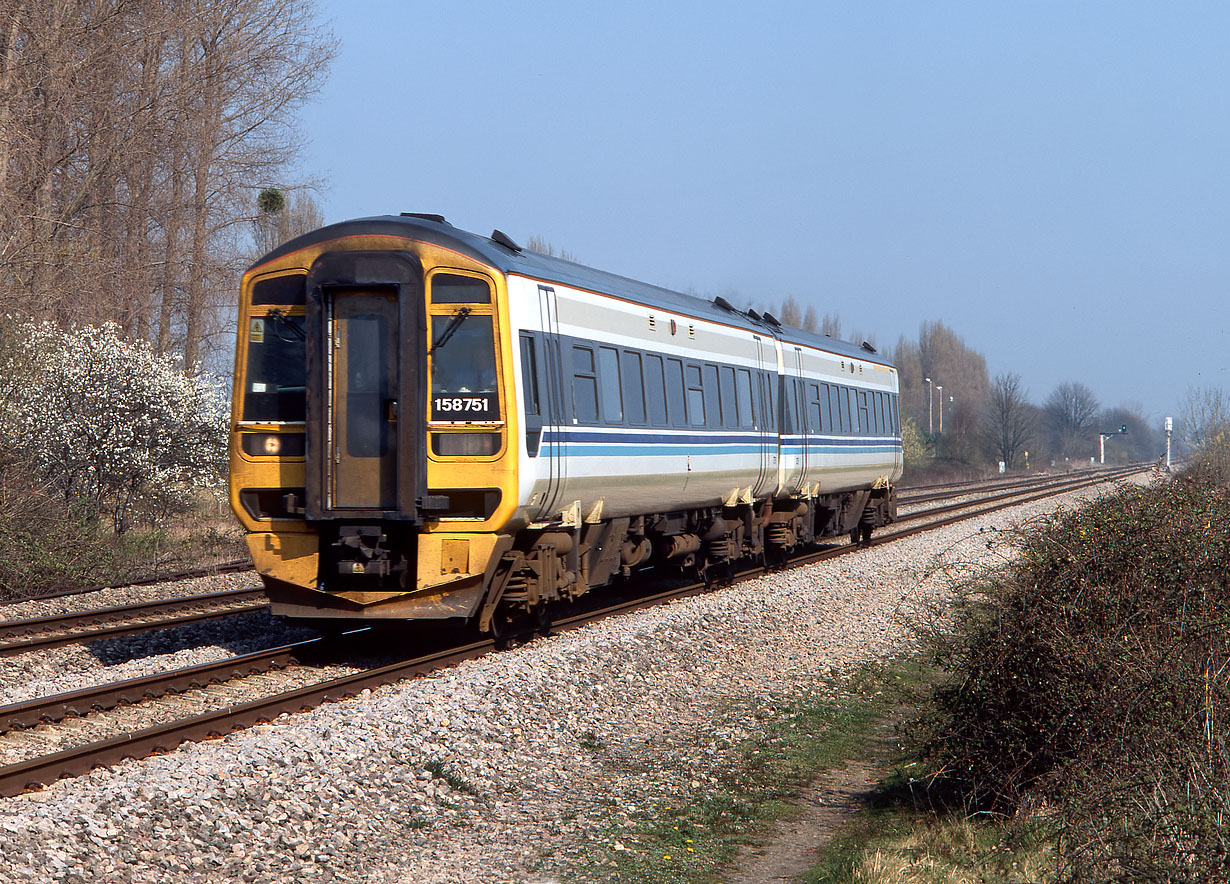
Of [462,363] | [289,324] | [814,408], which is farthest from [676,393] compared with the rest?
[814,408]

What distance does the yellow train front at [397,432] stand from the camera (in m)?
10.5

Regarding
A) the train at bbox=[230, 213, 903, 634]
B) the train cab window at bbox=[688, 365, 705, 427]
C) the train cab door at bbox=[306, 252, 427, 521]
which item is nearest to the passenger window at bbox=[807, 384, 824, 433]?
the train cab window at bbox=[688, 365, 705, 427]

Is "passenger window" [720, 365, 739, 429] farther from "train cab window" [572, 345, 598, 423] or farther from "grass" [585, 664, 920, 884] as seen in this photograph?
"grass" [585, 664, 920, 884]

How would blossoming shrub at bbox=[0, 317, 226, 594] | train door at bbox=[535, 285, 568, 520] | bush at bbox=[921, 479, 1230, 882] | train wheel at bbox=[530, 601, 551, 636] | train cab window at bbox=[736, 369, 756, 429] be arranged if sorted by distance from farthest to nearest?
blossoming shrub at bbox=[0, 317, 226, 594] → train cab window at bbox=[736, 369, 756, 429] → train wheel at bbox=[530, 601, 551, 636] → train door at bbox=[535, 285, 568, 520] → bush at bbox=[921, 479, 1230, 882]

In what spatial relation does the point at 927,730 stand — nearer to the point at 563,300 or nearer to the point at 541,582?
the point at 541,582

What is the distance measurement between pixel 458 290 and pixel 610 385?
8.89 feet

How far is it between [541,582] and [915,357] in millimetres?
121703

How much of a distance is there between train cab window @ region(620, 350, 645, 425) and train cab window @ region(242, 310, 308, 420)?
3602 millimetres

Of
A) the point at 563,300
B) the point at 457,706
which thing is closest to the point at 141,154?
the point at 563,300

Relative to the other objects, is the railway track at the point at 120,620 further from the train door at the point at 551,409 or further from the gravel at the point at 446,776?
the train door at the point at 551,409

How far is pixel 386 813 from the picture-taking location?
6.88 m

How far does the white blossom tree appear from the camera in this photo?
21266 mm

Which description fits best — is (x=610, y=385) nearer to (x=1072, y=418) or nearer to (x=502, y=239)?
(x=502, y=239)

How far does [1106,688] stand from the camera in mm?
6055
